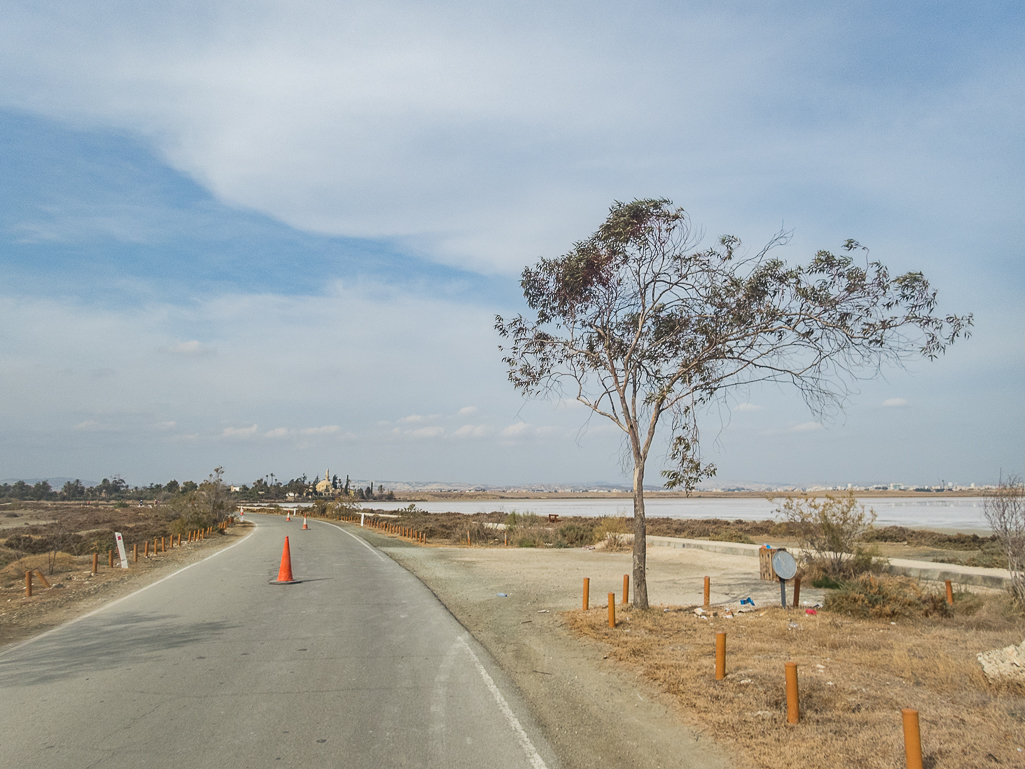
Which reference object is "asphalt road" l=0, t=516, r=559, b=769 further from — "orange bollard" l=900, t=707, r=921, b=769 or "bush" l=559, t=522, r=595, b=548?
"bush" l=559, t=522, r=595, b=548

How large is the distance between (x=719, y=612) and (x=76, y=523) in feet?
215

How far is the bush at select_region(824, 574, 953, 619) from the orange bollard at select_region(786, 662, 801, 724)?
7425 millimetres

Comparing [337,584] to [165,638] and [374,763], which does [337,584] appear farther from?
[374,763]

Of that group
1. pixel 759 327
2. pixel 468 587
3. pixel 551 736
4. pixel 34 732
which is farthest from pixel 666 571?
pixel 34 732

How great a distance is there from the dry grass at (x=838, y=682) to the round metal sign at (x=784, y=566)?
2.62 feet

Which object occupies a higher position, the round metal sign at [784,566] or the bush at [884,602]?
the round metal sign at [784,566]

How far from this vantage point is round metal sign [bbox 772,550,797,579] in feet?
41.2

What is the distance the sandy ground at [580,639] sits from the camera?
19.4 feet

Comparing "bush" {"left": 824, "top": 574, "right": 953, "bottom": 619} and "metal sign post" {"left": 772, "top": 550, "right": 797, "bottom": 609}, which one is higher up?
"metal sign post" {"left": 772, "top": 550, "right": 797, "bottom": 609}

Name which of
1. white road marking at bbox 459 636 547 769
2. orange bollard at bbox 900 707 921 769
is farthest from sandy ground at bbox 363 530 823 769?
orange bollard at bbox 900 707 921 769

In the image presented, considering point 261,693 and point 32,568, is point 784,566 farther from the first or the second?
point 32,568

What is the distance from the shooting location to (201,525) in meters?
41.9

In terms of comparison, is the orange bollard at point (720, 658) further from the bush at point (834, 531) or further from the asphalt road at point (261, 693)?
the bush at point (834, 531)

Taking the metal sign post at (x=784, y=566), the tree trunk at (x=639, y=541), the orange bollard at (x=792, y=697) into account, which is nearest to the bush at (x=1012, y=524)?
the metal sign post at (x=784, y=566)
